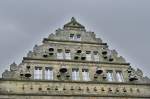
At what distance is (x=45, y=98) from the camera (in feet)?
53.5

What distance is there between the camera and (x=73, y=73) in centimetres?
1814

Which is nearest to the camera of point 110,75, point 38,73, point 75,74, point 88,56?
point 38,73

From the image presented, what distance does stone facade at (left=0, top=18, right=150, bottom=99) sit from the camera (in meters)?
16.6

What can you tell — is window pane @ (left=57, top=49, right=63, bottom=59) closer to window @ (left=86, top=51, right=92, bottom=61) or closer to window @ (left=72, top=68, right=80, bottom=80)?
window @ (left=72, top=68, right=80, bottom=80)

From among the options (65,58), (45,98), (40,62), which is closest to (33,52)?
(40,62)

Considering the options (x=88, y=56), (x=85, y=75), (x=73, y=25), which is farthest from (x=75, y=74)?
(x=73, y=25)

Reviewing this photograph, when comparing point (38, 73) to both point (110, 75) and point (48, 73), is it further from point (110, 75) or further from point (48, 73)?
point (110, 75)

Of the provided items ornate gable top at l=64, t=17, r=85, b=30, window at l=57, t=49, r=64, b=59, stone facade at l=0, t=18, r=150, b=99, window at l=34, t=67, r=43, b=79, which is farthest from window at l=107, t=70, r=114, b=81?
window at l=34, t=67, r=43, b=79

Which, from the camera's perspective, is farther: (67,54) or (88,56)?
(88,56)

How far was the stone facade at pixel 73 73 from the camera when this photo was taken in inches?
653

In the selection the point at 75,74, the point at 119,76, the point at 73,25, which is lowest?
the point at 119,76

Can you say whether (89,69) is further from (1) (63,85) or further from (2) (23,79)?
(2) (23,79)

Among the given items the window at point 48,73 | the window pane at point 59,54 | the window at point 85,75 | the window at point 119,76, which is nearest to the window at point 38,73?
the window at point 48,73

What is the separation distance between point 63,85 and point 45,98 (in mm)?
1305
